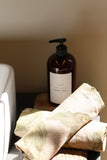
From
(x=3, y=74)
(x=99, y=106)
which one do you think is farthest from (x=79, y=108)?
(x=3, y=74)

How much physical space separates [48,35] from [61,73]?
0.43 feet

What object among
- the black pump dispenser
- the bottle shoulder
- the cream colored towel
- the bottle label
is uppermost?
the black pump dispenser

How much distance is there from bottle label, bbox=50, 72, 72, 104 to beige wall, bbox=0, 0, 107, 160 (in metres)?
0.11

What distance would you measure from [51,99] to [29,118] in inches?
4.6

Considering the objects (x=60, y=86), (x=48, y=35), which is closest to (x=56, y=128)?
(x=60, y=86)

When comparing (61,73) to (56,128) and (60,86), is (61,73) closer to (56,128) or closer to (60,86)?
(60,86)

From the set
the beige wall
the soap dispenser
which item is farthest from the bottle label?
the beige wall

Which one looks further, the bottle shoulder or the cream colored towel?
the bottle shoulder

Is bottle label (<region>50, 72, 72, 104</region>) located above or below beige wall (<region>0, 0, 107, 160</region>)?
below

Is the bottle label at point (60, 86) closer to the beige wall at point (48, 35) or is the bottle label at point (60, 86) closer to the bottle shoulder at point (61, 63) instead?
the bottle shoulder at point (61, 63)

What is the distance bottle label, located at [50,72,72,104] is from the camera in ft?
2.37

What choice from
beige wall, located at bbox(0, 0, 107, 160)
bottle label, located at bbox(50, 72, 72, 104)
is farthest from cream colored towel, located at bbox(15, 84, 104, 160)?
beige wall, located at bbox(0, 0, 107, 160)

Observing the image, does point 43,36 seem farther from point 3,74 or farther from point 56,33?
point 3,74

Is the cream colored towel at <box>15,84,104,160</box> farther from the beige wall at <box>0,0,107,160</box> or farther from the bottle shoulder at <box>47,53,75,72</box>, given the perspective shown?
the beige wall at <box>0,0,107,160</box>
